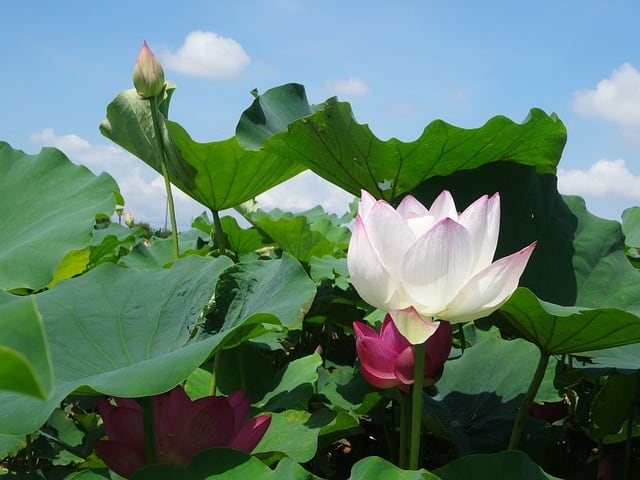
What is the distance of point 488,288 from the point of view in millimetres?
654

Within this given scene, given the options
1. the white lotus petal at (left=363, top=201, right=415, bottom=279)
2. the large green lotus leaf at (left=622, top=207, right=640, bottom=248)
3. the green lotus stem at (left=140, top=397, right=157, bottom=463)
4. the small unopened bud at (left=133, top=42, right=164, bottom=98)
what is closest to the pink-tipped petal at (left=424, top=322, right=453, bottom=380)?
the white lotus petal at (left=363, top=201, right=415, bottom=279)

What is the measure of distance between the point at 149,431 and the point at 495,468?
39 centimetres

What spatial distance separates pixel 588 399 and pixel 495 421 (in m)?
0.38

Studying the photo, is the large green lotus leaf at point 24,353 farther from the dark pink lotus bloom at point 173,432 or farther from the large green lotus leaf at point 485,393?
the large green lotus leaf at point 485,393

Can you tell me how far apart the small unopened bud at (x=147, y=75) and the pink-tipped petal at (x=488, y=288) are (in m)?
0.96

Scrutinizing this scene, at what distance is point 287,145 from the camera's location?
3.93 feet

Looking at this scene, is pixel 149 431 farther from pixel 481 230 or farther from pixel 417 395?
pixel 481 230

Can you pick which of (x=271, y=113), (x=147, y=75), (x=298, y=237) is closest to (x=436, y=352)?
(x=271, y=113)

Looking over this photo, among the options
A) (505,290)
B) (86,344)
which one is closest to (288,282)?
(86,344)

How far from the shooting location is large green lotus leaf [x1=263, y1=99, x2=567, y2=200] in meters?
1.10

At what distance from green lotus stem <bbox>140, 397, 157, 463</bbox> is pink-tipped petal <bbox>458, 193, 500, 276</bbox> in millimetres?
396

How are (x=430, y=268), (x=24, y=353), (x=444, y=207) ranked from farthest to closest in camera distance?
(x=444, y=207) → (x=430, y=268) → (x=24, y=353)

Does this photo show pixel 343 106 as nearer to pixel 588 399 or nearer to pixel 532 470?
pixel 532 470

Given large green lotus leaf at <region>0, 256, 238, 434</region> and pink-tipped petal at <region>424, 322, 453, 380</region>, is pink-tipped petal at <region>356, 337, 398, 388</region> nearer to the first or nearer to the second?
pink-tipped petal at <region>424, 322, 453, 380</region>
